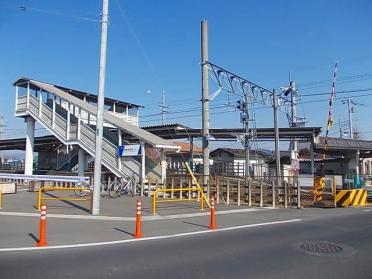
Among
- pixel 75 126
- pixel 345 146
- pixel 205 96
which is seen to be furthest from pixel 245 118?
pixel 345 146

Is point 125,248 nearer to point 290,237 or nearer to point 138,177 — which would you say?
point 290,237

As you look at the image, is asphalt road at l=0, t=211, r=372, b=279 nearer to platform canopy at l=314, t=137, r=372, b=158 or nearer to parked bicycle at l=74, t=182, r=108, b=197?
parked bicycle at l=74, t=182, r=108, b=197

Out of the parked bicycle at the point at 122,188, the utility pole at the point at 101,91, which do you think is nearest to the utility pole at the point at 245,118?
the parked bicycle at the point at 122,188

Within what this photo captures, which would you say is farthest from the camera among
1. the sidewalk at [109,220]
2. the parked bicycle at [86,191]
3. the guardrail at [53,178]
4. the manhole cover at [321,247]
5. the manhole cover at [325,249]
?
the guardrail at [53,178]

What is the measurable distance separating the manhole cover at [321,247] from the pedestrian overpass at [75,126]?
56.6 feet

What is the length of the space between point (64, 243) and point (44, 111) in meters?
26.1

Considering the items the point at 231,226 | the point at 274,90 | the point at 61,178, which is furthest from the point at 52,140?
the point at 231,226

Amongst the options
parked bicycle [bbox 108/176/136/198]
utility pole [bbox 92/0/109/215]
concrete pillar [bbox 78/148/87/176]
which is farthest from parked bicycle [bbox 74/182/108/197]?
concrete pillar [bbox 78/148/87/176]

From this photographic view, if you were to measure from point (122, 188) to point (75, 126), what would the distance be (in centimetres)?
869

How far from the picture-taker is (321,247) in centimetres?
1025

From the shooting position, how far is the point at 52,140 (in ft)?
172

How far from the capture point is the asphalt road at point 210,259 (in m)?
7.68

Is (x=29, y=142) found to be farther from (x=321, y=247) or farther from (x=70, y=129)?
(x=321, y=247)

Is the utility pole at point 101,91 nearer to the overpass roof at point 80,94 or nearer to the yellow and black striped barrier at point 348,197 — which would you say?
the yellow and black striped barrier at point 348,197
